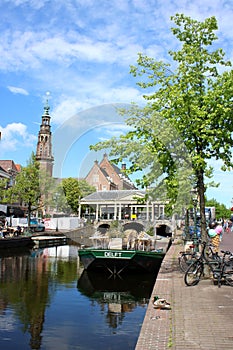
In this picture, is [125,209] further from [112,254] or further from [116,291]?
[116,291]

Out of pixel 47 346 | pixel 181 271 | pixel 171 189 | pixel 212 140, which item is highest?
pixel 212 140

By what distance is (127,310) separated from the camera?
14828mm

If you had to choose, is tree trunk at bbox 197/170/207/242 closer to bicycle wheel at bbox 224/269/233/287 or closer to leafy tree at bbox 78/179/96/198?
bicycle wheel at bbox 224/269/233/287

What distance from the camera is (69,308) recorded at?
580 inches

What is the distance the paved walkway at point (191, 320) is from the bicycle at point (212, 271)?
0.32m

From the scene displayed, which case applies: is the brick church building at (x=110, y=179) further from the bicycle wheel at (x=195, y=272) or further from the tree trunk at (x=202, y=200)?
the bicycle wheel at (x=195, y=272)

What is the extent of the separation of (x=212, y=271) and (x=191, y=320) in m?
5.13

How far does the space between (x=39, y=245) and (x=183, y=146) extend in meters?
31.9

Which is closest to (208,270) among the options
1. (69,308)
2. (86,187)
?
(69,308)

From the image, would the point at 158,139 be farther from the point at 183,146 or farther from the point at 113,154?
the point at 113,154

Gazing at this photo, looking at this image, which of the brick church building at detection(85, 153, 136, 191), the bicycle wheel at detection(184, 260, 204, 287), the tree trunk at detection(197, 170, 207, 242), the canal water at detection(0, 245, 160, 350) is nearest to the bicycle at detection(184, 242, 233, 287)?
the bicycle wheel at detection(184, 260, 204, 287)

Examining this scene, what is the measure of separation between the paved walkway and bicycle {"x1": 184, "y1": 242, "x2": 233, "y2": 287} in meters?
0.32

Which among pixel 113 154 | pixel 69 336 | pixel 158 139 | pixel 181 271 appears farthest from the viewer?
pixel 113 154

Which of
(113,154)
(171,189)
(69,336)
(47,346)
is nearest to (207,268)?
(171,189)
